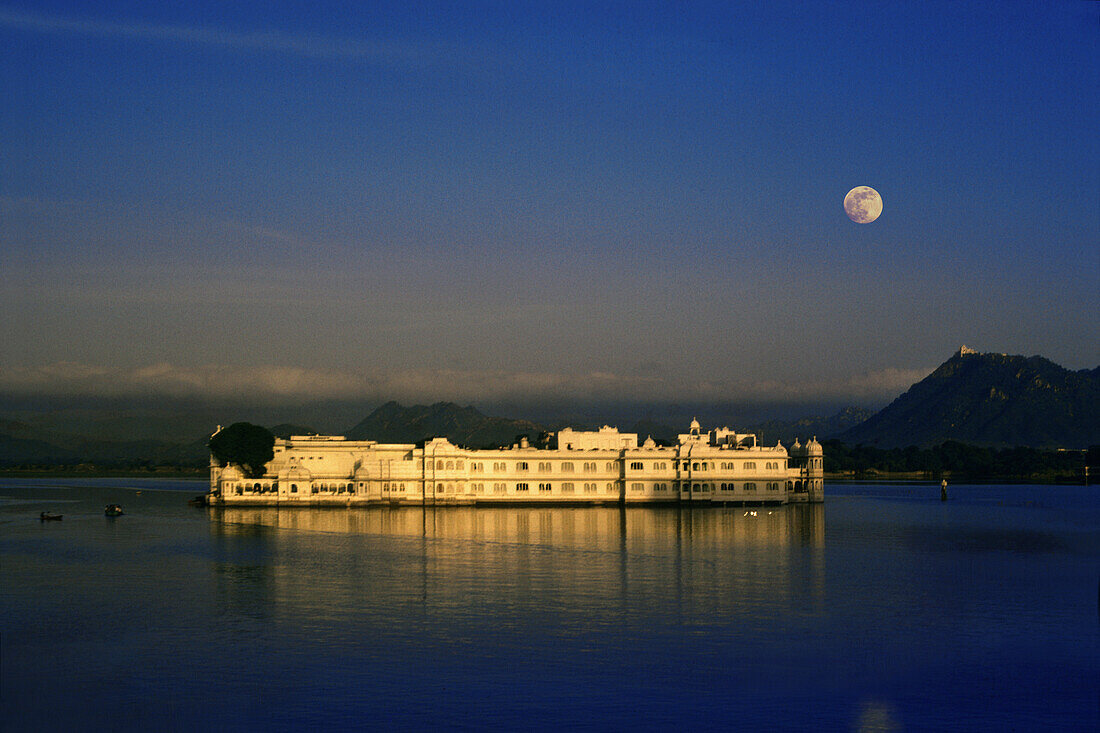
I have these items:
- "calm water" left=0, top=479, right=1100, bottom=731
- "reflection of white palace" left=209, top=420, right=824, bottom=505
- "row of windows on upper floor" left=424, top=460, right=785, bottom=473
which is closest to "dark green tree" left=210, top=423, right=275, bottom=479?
"reflection of white palace" left=209, top=420, right=824, bottom=505

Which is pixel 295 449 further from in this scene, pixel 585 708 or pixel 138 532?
pixel 585 708

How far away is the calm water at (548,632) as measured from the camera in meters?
30.8

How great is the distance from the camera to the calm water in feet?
101

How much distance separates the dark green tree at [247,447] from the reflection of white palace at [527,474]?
132 centimetres

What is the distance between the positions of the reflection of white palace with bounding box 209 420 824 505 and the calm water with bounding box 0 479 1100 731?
31.6 meters

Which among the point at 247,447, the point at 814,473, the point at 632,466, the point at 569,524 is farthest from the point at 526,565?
the point at 814,473

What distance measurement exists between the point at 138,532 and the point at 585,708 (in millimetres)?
64768

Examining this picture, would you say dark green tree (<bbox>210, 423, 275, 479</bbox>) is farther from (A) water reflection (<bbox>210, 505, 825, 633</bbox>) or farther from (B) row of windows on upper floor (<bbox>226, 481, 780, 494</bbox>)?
(A) water reflection (<bbox>210, 505, 825, 633</bbox>)

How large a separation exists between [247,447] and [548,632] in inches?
3131

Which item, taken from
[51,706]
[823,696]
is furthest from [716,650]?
[51,706]

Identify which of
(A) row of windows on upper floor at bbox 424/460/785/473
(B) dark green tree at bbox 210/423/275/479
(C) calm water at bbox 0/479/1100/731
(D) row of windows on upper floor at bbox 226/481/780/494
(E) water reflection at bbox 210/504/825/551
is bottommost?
(E) water reflection at bbox 210/504/825/551

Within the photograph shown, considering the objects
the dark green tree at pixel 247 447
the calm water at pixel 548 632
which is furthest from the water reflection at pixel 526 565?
the dark green tree at pixel 247 447

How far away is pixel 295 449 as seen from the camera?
116188mm

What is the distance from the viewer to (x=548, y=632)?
1602 inches
